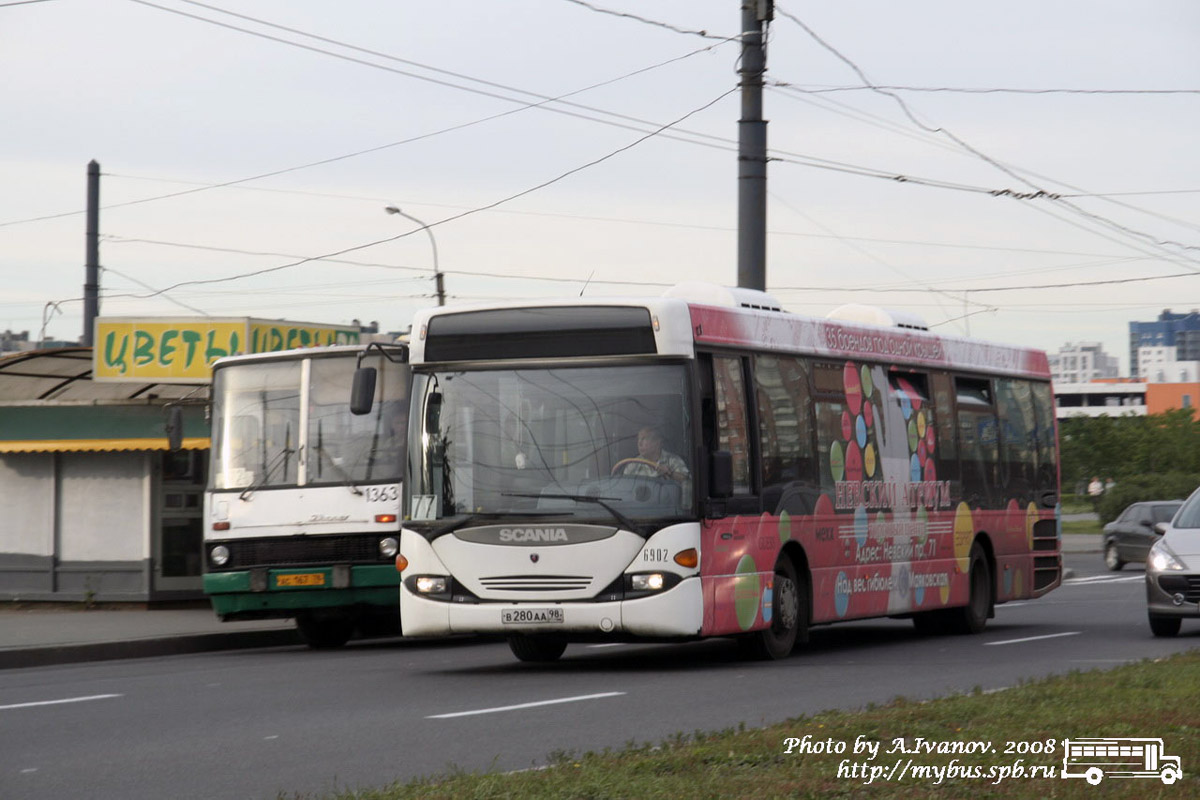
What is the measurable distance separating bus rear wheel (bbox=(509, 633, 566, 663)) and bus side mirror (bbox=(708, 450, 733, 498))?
8.19 ft

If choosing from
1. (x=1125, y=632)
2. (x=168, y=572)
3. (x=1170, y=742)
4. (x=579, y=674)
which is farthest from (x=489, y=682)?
(x=168, y=572)

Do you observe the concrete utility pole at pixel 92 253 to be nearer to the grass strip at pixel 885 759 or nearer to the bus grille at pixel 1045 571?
the bus grille at pixel 1045 571

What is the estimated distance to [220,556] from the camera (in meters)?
18.1

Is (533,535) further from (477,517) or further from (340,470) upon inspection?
(340,470)

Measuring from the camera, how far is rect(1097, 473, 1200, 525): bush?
59.9 meters

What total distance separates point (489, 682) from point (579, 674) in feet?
2.97

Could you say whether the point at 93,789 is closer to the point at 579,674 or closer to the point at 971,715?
the point at 971,715

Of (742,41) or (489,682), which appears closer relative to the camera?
(489,682)

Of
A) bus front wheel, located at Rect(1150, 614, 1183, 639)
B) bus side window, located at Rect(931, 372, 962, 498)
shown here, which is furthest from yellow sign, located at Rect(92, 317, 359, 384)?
bus front wheel, located at Rect(1150, 614, 1183, 639)

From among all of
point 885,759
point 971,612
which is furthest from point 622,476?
point 971,612

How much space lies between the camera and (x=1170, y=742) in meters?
8.37

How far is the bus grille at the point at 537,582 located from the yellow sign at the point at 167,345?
10.1 meters

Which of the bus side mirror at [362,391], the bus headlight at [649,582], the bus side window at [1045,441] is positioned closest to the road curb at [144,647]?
the bus side mirror at [362,391]

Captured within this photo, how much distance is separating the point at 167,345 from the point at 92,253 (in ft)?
33.0
